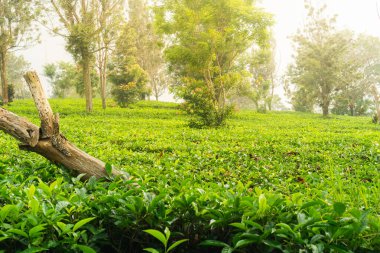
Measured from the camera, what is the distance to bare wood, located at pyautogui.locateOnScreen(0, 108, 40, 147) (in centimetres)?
395

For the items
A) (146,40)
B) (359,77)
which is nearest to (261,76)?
(359,77)

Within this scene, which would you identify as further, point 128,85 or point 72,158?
point 128,85

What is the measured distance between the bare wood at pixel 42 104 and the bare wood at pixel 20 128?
0.10 m

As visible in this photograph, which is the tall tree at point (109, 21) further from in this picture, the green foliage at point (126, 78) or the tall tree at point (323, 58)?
the tall tree at point (323, 58)

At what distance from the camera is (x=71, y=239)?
219 centimetres

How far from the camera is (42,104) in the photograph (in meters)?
4.16

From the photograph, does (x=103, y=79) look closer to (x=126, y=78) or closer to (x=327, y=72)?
(x=126, y=78)

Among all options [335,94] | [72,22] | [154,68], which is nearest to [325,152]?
[72,22]

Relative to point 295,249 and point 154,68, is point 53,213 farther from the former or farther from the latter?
point 154,68

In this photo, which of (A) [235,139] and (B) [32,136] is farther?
(A) [235,139]

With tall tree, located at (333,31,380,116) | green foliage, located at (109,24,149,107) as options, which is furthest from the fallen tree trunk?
tall tree, located at (333,31,380,116)

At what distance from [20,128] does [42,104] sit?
0.37 metres

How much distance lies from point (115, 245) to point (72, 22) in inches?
895

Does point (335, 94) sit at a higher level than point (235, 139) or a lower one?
higher
